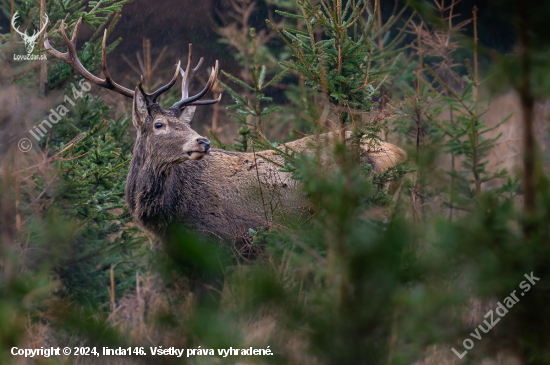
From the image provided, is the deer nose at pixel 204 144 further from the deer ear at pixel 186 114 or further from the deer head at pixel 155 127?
the deer ear at pixel 186 114

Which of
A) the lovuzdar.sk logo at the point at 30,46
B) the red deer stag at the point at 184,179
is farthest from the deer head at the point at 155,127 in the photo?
the lovuzdar.sk logo at the point at 30,46

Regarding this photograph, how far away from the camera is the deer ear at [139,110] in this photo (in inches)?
207

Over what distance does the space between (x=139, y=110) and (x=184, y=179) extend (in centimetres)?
91

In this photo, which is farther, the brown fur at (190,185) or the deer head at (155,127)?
the brown fur at (190,185)

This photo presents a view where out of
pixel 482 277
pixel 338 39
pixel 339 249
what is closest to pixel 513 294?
pixel 482 277

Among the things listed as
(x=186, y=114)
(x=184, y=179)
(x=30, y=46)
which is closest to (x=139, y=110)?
(x=186, y=114)

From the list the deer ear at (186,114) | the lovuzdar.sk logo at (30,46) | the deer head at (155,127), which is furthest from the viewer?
the deer ear at (186,114)

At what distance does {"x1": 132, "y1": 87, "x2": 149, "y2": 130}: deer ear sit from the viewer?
5.26 m

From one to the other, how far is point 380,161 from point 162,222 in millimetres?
2567

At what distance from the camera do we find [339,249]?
5.27ft

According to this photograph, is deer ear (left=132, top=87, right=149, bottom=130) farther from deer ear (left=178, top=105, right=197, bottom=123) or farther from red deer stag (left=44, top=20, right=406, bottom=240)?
deer ear (left=178, top=105, right=197, bottom=123)

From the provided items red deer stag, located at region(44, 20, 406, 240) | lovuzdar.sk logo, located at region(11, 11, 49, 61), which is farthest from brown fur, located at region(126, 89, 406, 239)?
lovuzdar.sk logo, located at region(11, 11, 49, 61)

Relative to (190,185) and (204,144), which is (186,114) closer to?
(190,185)

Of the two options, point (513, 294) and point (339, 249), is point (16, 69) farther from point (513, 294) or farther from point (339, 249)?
point (513, 294)
